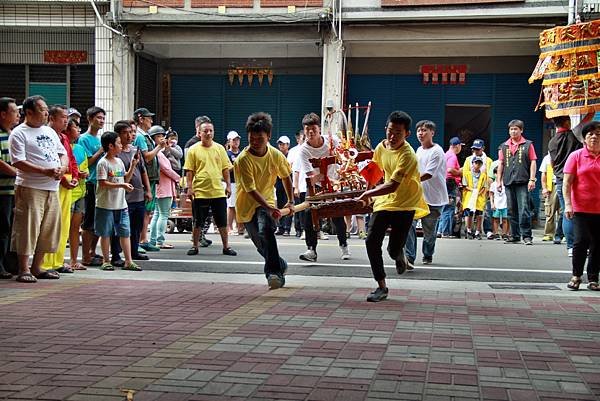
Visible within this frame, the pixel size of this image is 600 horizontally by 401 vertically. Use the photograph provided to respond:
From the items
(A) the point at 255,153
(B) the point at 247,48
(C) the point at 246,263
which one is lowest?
(C) the point at 246,263

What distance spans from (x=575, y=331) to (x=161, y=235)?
24.9 feet

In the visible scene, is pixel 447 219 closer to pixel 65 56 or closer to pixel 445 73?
pixel 445 73

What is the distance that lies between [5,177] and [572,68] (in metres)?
6.10

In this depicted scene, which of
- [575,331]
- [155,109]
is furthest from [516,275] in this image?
[155,109]

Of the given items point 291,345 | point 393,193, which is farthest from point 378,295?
point 291,345

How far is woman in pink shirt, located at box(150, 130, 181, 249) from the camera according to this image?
1207 cm

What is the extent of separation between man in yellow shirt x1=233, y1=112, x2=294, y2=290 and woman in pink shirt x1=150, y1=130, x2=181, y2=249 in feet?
14.1

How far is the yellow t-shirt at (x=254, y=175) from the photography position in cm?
789

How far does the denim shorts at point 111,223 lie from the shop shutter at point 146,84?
11.7 metres

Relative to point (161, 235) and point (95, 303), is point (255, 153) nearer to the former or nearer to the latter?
point (95, 303)

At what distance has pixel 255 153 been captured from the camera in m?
7.98

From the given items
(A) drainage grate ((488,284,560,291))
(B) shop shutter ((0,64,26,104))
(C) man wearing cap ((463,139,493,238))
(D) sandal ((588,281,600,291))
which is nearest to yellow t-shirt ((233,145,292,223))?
(A) drainage grate ((488,284,560,291))

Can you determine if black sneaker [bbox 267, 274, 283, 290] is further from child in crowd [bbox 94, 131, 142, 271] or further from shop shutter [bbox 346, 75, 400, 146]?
shop shutter [bbox 346, 75, 400, 146]

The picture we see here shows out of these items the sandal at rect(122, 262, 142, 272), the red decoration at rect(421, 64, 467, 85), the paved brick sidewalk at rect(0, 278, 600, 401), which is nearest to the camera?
the paved brick sidewalk at rect(0, 278, 600, 401)
